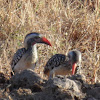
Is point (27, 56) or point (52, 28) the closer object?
point (27, 56)

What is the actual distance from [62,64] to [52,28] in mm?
1445

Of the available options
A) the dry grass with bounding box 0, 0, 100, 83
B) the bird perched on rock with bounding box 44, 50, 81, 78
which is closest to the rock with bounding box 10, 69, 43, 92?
the bird perched on rock with bounding box 44, 50, 81, 78

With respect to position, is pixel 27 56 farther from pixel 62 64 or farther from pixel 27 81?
pixel 27 81

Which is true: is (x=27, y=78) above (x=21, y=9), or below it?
below

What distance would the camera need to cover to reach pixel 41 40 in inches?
268

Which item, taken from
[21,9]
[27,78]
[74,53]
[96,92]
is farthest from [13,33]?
[96,92]

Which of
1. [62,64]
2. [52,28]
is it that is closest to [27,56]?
[62,64]

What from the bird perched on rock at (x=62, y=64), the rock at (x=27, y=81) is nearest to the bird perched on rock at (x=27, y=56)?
the bird perched on rock at (x=62, y=64)

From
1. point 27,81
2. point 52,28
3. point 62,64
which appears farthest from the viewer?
point 52,28

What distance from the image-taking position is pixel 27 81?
16.2 ft

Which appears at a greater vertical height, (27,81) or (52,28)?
(52,28)

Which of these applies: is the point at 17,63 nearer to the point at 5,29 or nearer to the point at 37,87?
the point at 5,29

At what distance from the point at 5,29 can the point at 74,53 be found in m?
2.12

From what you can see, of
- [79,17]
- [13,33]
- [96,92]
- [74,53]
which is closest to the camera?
[96,92]
